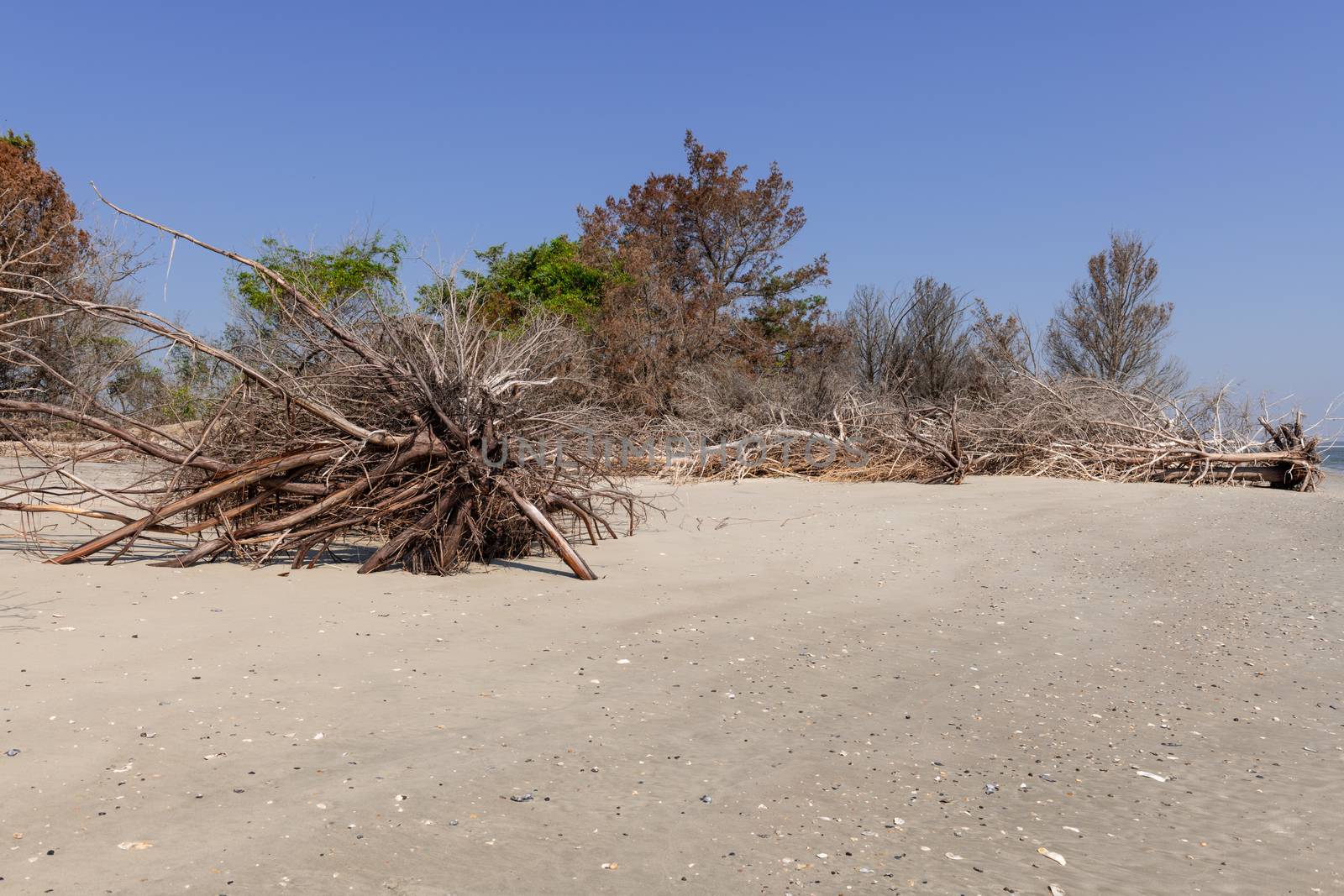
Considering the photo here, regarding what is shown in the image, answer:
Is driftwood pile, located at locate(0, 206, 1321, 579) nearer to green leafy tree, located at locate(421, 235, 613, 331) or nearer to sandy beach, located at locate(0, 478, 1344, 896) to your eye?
sandy beach, located at locate(0, 478, 1344, 896)

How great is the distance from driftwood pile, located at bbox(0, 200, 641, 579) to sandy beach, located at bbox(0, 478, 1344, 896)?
305 mm

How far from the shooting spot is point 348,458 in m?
5.62

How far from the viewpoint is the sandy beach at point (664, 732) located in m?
2.29

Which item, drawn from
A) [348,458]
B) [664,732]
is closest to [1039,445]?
[348,458]

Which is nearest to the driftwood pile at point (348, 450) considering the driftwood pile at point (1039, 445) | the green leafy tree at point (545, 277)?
the driftwood pile at point (1039, 445)

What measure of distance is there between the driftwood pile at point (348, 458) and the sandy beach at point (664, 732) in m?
0.31

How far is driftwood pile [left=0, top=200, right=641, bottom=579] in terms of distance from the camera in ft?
17.7

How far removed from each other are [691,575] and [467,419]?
1.69 meters

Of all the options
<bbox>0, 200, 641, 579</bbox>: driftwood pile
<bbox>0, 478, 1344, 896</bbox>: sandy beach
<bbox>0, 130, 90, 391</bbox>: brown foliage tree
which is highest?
<bbox>0, 130, 90, 391</bbox>: brown foliage tree

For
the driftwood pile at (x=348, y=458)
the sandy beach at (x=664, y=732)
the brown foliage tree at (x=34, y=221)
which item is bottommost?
the sandy beach at (x=664, y=732)

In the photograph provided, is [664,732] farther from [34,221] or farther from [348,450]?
[34,221]

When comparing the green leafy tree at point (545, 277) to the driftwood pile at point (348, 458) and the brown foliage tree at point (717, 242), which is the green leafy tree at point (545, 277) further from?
the driftwood pile at point (348, 458)

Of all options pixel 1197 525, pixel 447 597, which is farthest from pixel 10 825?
pixel 1197 525

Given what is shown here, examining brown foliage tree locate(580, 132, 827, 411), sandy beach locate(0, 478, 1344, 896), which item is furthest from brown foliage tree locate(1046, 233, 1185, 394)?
sandy beach locate(0, 478, 1344, 896)
